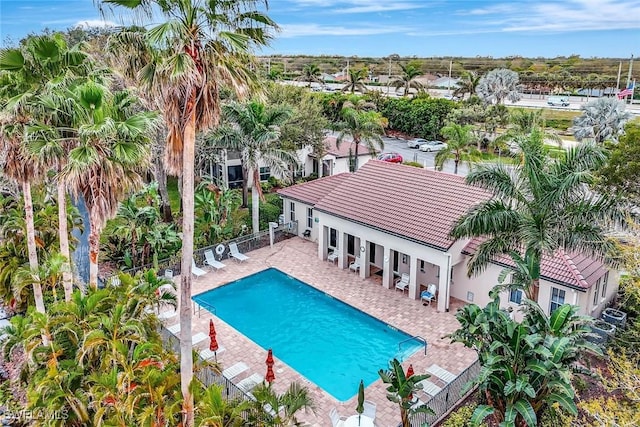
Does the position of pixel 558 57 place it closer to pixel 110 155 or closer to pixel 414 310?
pixel 414 310

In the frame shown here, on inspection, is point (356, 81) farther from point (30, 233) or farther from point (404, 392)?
point (404, 392)

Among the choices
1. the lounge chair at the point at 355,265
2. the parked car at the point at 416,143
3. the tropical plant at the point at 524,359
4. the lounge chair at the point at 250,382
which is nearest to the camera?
the tropical plant at the point at 524,359

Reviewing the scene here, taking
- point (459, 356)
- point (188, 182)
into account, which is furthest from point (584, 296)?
point (188, 182)

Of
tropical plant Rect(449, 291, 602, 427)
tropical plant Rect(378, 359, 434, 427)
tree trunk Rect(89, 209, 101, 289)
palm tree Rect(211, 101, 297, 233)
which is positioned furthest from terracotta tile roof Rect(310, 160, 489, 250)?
tree trunk Rect(89, 209, 101, 289)

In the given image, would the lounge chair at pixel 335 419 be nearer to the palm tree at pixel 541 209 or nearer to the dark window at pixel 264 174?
the palm tree at pixel 541 209

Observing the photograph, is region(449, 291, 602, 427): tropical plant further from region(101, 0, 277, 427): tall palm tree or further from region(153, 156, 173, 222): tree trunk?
region(153, 156, 173, 222): tree trunk

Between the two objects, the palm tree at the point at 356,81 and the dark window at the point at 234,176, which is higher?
the palm tree at the point at 356,81

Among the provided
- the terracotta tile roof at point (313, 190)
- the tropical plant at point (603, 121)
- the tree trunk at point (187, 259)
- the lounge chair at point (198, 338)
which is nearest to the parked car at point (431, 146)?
the tropical plant at point (603, 121)

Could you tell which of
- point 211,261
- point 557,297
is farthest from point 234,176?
point 557,297
